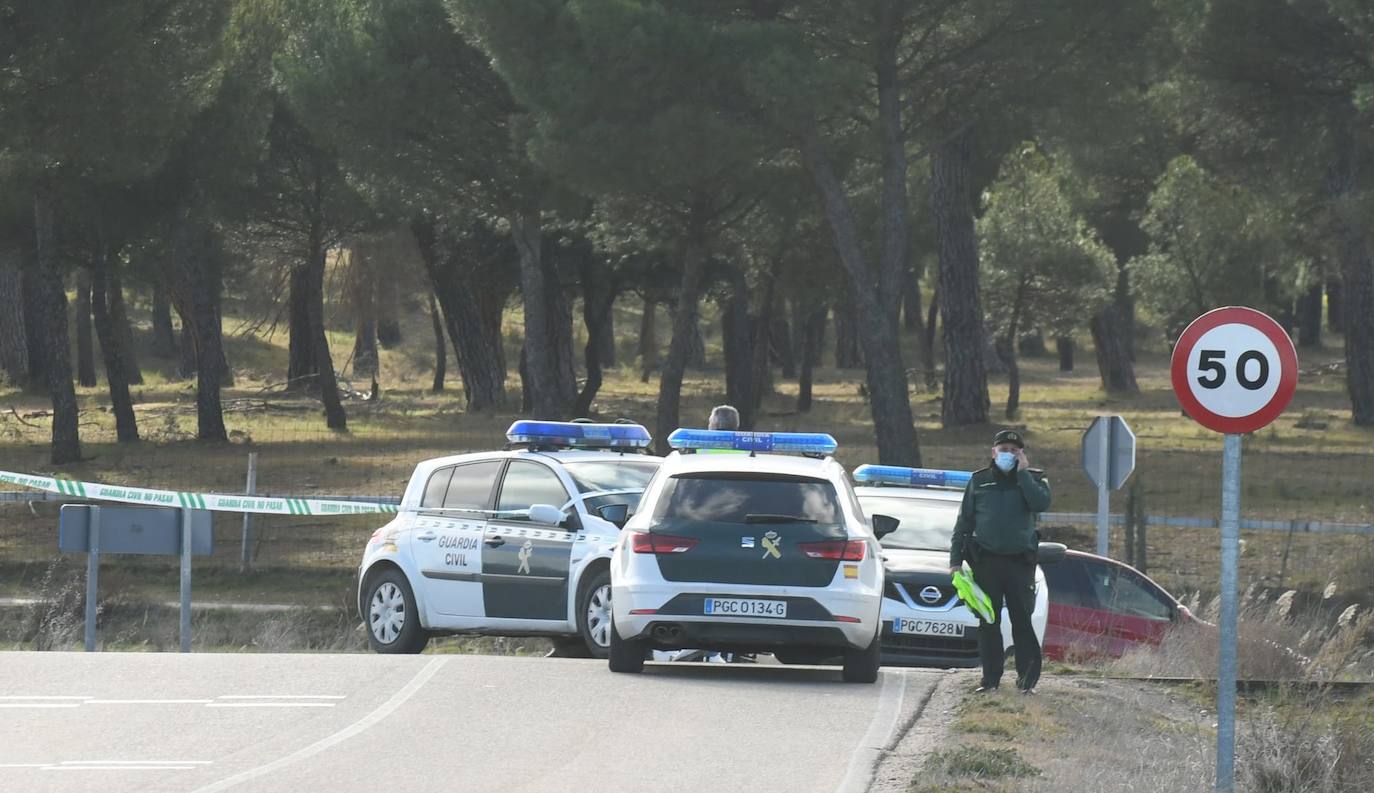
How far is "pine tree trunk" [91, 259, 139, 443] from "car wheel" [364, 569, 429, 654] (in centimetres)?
2111

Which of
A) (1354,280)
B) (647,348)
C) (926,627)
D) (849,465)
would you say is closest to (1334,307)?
(647,348)

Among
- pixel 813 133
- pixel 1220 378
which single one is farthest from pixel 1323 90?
pixel 1220 378

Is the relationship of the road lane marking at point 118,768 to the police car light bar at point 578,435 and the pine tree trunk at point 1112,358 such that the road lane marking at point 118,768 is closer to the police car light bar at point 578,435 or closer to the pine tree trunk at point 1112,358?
the police car light bar at point 578,435

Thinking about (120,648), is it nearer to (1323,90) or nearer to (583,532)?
(583,532)

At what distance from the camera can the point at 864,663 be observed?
40.6ft

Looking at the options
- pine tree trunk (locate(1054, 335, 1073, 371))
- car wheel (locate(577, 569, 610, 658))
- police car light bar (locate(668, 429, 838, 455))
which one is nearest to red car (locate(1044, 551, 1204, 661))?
police car light bar (locate(668, 429, 838, 455))

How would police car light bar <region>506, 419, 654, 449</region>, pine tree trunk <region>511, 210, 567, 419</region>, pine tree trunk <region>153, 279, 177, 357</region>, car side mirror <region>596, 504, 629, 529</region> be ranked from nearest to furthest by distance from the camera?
car side mirror <region>596, 504, 629, 529</region>
police car light bar <region>506, 419, 654, 449</region>
pine tree trunk <region>511, 210, 567, 419</region>
pine tree trunk <region>153, 279, 177, 357</region>

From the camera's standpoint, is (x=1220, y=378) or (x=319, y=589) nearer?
(x=1220, y=378)

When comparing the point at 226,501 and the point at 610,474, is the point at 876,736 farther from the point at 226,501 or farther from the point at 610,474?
the point at 226,501

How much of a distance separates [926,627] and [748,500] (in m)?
2.74

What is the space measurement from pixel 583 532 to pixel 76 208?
2281 centimetres

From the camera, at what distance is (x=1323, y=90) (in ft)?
107

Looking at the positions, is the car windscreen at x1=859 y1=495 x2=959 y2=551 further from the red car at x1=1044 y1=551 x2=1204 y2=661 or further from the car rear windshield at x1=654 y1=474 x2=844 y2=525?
the car rear windshield at x1=654 y1=474 x2=844 y2=525

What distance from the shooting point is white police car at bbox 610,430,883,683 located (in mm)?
12078
